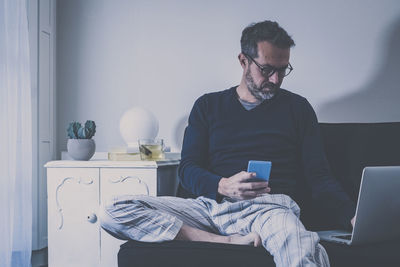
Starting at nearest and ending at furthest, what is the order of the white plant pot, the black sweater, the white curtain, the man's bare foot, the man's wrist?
the man's bare foot → the man's wrist → the black sweater → the white curtain → the white plant pot

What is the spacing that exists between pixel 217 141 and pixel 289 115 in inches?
12.5

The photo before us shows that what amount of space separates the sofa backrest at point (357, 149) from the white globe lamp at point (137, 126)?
84cm

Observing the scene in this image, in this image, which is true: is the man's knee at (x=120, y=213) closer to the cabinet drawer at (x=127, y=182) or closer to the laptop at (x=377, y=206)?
the cabinet drawer at (x=127, y=182)

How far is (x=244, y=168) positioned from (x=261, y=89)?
1.09 feet

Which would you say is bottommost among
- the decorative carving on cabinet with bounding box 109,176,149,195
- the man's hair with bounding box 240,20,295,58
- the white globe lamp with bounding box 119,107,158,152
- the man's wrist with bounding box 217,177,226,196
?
the decorative carving on cabinet with bounding box 109,176,149,195

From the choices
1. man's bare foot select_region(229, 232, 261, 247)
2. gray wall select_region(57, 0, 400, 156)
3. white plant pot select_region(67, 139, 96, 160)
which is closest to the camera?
man's bare foot select_region(229, 232, 261, 247)

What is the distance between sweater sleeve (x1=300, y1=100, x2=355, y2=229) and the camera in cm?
161

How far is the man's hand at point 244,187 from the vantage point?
142 centimetres

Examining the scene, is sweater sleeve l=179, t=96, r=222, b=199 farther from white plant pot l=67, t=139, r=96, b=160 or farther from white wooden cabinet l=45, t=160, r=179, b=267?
white plant pot l=67, t=139, r=96, b=160

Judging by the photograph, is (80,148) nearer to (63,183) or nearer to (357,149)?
(63,183)

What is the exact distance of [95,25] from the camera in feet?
8.38

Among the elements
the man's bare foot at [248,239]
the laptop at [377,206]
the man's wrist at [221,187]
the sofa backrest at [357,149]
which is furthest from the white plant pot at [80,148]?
the laptop at [377,206]

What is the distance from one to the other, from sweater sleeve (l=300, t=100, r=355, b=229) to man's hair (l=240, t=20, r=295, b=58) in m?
0.29

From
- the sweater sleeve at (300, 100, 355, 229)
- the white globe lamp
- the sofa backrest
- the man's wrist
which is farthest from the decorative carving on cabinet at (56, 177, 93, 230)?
the sofa backrest
